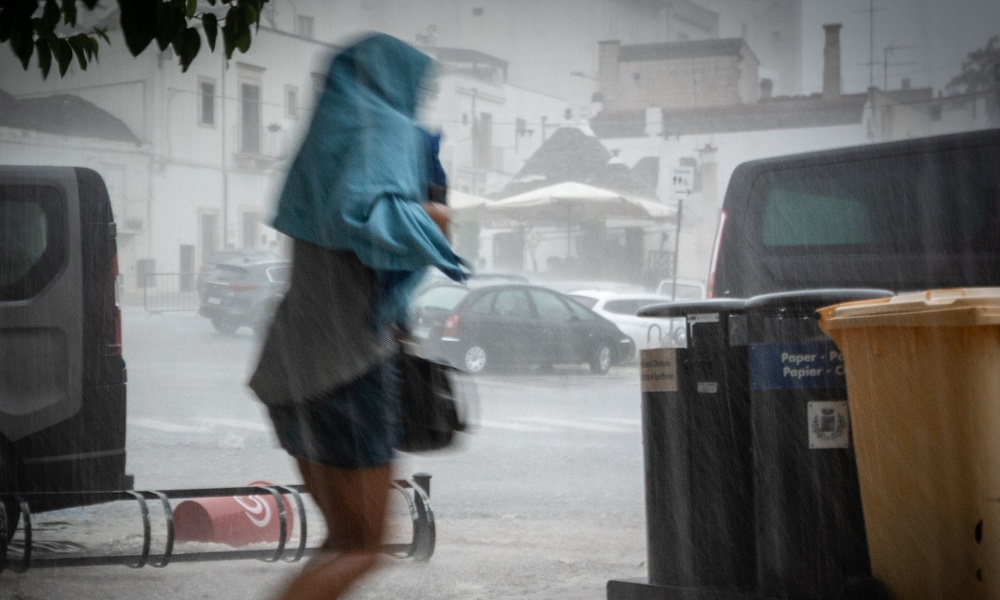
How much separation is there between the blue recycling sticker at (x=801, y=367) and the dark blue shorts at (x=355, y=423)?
4.79 feet

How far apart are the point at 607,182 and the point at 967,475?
32.3m

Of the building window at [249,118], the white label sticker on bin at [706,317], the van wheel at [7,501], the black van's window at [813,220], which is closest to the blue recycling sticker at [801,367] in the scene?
the white label sticker on bin at [706,317]

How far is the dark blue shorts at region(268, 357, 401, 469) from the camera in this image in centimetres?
267

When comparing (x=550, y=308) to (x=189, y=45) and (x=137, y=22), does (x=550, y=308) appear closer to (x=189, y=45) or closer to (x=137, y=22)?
(x=189, y=45)

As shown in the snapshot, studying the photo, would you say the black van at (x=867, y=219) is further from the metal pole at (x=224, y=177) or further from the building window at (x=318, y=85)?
the metal pole at (x=224, y=177)

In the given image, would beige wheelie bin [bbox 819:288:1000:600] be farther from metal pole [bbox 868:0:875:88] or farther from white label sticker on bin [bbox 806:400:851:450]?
metal pole [bbox 868:0:875:88]

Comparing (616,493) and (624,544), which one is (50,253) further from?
(616,493)

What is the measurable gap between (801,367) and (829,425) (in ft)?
0.62

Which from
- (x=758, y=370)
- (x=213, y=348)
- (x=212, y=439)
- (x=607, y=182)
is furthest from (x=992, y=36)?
(x=758, y=370)

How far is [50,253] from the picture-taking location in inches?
236

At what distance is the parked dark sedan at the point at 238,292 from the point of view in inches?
795

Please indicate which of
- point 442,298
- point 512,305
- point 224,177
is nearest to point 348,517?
point 442,298

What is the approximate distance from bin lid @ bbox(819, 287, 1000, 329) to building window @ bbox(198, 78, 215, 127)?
87.6ft

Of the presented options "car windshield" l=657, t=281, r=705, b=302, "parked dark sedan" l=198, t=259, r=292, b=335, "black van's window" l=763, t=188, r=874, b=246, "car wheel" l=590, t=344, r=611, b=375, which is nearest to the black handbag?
"black van's window" l=763, t=188, r=874, b=246
